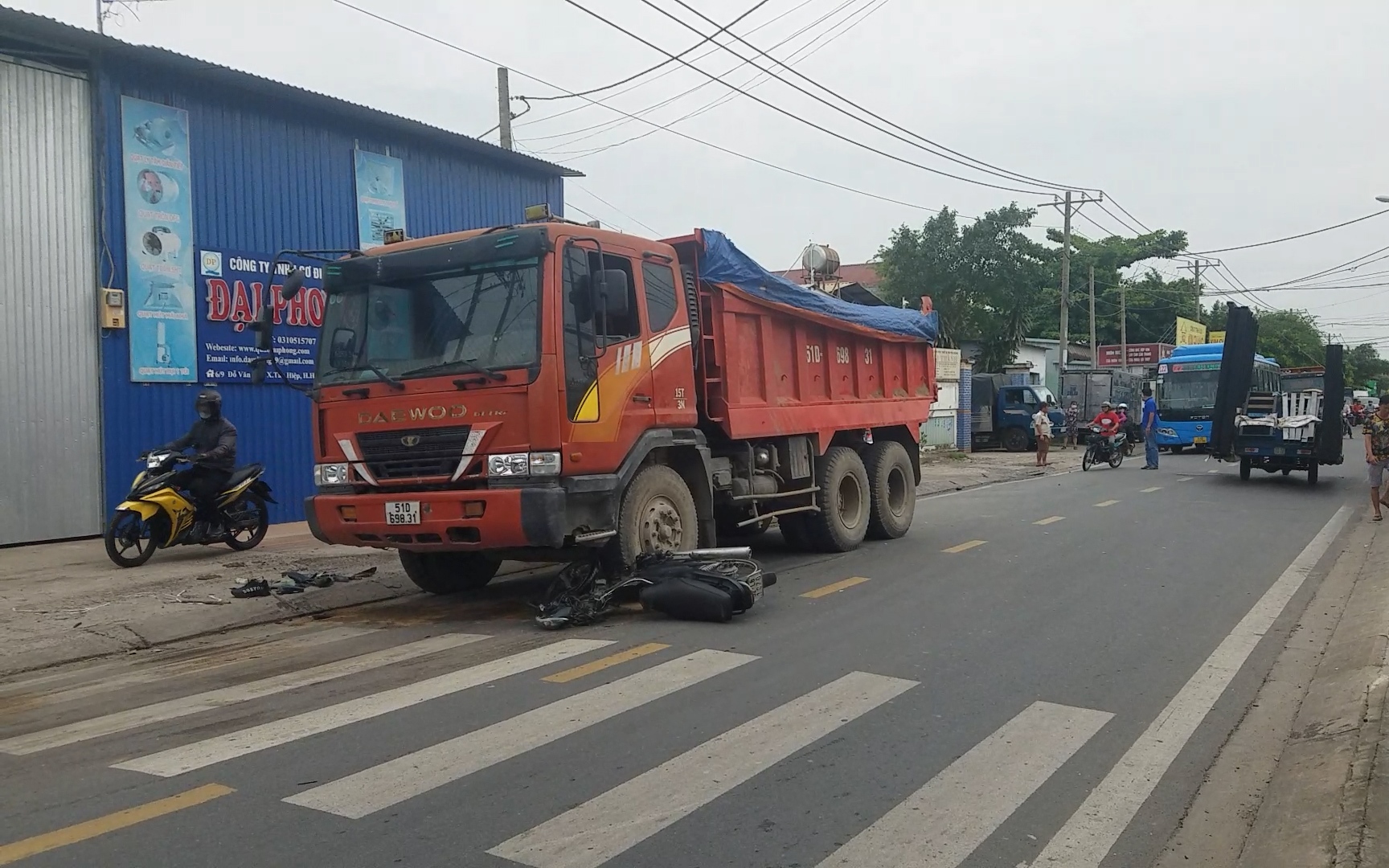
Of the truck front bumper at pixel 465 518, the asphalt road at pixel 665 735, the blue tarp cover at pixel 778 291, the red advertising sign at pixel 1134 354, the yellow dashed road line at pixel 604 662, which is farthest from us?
the red advertising sign at pixel 1134 354

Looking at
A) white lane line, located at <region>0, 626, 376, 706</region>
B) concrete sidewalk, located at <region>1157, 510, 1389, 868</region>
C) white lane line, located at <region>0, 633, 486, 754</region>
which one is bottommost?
concrete sidewalk, located at <region>1157, 510, 1389, 868</region>

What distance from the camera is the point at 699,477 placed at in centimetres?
889

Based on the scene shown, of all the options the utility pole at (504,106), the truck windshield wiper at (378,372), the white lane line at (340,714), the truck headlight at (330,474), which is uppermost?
the utility pole at (504,106)

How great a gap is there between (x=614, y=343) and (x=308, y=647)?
300 cm

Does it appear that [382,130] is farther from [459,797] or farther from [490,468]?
[459,797]

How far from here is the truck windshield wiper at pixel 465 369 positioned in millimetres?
7273

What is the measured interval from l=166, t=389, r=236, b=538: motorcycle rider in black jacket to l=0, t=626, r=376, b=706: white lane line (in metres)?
3.30

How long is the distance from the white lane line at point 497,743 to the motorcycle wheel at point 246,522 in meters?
6.20

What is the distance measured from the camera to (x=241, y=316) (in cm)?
1315

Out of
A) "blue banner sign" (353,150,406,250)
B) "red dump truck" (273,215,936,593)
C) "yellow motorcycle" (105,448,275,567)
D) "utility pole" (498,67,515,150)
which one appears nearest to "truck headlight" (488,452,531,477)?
"red dump truck" (273,215,936,593)

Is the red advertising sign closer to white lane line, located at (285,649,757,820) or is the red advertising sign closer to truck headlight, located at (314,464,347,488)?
truck headlight, located at (314,464,347,488)

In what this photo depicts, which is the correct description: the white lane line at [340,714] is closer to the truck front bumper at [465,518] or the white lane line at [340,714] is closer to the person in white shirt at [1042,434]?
the truck front bumper at [465,518]

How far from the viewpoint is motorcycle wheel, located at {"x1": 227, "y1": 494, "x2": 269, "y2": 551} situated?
1060 cm

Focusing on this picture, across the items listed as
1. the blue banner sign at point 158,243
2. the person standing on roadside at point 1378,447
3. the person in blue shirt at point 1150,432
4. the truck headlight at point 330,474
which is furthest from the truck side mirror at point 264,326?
the person in blue shirt at point 1150,432
